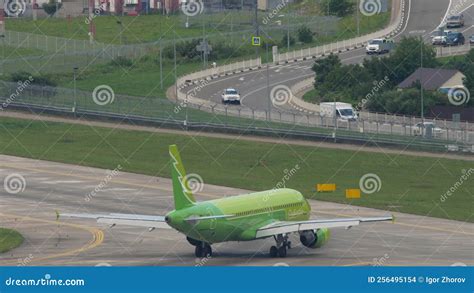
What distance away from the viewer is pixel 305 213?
103 metres

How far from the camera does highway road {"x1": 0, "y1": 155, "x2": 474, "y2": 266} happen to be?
94062mm

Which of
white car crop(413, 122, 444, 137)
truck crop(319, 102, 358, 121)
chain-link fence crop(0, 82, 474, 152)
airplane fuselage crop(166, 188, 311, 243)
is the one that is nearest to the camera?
airplane fuselage crop(166, 188, 311, 243)

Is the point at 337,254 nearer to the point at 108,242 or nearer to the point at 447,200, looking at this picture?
the point at 108,242

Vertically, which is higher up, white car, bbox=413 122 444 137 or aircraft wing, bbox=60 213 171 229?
aircraft wing, bbox=60 213 171 229

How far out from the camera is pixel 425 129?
16038 cm

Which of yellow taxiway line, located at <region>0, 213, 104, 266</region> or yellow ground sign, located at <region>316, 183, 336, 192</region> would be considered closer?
yellow taxiway line, located at <region>0, 213, 104, 266</region>

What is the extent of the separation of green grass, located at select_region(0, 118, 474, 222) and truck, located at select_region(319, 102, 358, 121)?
73.5 feet

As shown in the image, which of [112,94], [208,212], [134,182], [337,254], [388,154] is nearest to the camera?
[208,212]

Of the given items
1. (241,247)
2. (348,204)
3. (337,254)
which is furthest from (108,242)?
(348,204)

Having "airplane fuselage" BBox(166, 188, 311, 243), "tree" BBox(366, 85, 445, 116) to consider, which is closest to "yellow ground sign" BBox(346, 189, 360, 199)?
"airplane fuselage" BBox(166, 188, 311, 243)

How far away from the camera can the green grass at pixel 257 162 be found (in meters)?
126

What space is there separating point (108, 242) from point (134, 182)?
32.7 meters

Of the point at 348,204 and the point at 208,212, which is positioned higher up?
the point at 208,212

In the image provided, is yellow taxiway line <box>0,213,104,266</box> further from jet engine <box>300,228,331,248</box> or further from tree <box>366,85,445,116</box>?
tree <box>366,85,445,116</box>
